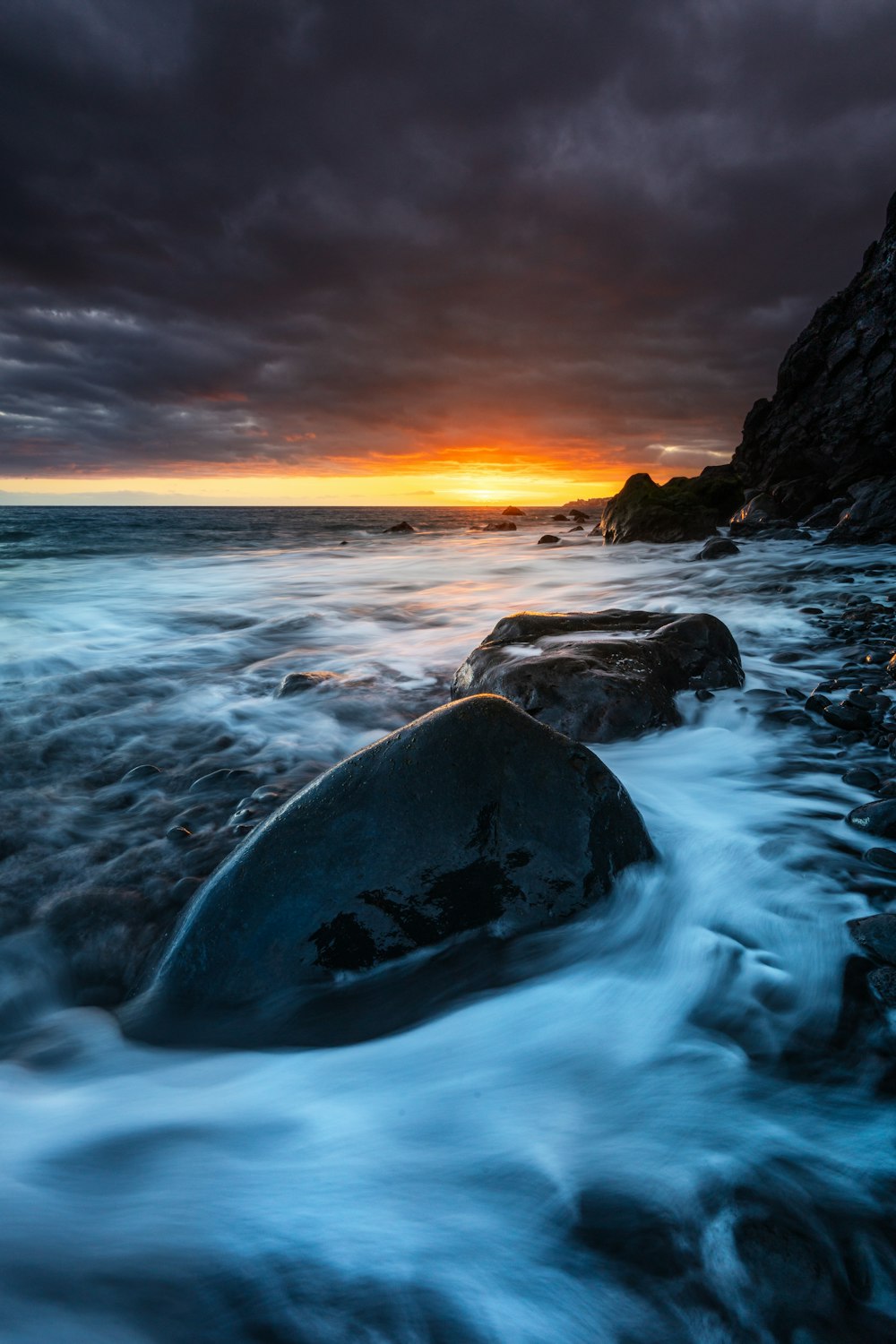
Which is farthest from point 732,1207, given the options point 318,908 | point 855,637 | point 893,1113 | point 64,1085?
point 855,637

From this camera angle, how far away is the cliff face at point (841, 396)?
21.5 m

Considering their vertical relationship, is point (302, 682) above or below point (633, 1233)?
above

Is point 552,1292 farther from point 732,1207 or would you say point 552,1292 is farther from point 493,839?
point 493,839

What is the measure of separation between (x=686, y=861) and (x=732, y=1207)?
148cm

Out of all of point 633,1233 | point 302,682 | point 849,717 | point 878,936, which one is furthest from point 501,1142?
point 302,682

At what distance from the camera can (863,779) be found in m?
3.24

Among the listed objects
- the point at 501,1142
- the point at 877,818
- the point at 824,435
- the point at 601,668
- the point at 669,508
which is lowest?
the point at 501,1142

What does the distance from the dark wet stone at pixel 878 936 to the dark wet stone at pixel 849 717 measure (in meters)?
2.08

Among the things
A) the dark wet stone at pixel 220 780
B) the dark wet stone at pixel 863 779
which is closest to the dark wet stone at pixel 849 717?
the dark wet stone at pixel 863 779

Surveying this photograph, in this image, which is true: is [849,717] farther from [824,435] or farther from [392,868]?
[824,435]

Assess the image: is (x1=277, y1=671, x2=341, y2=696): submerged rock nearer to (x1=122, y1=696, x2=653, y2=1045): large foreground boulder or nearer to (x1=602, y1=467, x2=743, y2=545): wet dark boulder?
(x1=122, y1=696, x2=653, y2=1045): large foreground boulder

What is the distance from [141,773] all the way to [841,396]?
1086 inches

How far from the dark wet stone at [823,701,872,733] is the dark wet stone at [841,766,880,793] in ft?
2.24

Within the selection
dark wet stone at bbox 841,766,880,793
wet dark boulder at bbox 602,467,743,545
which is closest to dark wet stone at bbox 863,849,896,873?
dark wet stone at bbox 841,766,880,793
